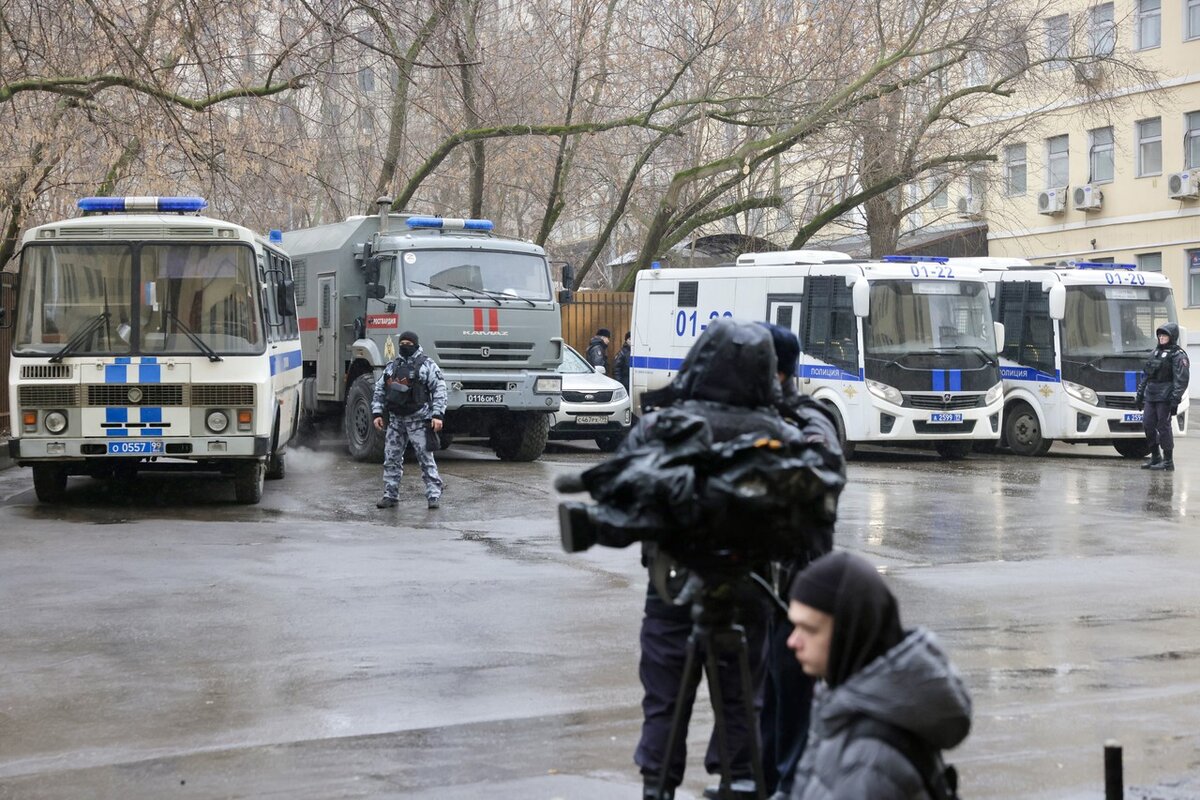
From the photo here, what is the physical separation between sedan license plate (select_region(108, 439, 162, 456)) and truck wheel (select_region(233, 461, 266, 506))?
1080 millimetres

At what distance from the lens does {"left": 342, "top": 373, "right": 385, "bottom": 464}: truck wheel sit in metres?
20.5

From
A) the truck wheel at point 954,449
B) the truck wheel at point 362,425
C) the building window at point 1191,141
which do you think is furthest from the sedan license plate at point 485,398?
the building window at point 1191,141

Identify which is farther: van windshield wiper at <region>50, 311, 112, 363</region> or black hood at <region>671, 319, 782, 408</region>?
van windshield wiper at <region>50, 311, 112, 363</region>

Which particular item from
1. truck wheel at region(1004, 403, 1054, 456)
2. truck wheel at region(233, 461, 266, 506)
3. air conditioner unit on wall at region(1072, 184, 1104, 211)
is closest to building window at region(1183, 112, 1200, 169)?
air conditioner unit on wall at region(1072, 184, 1104, 211)

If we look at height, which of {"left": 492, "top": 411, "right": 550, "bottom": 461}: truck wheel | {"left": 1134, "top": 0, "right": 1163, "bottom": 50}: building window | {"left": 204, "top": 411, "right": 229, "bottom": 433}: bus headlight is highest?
{"left": 1134, "top": 0, "right": 1163, "bottom": 50}: building window

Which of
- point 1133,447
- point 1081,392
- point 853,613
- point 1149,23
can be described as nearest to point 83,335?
point 853,613

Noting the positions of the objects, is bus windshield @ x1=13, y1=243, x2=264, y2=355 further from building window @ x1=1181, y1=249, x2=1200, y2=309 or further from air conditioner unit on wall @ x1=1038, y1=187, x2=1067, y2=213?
air conditioner unit on wall @ x1=1038, y1=187, x2=1067, y2=213

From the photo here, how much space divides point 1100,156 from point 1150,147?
1.64 m

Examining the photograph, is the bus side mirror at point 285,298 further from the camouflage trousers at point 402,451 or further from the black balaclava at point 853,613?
the black balaclava at point 853,613

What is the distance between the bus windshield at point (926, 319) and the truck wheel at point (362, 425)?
6.53 metres

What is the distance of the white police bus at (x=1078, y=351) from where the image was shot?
21.8m

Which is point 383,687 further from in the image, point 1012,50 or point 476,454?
point 1012,50

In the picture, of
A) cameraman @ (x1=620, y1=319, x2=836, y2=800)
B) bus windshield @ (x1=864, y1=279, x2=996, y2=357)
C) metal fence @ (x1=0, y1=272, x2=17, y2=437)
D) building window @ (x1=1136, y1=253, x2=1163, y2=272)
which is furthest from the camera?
building window @ (x1=1136, y1=253, x2=1163, y2=272)

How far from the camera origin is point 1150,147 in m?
39.5
